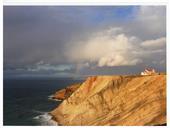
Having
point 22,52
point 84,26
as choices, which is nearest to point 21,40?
point 22,52

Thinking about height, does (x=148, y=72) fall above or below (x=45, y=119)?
above

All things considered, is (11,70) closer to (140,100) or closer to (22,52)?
(22,52)

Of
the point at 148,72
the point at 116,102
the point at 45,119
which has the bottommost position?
the point at 45,119

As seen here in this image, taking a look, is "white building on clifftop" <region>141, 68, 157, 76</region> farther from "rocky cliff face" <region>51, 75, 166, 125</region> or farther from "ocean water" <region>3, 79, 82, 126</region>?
"ocean water" <region>3, 79, 82, 126</region>

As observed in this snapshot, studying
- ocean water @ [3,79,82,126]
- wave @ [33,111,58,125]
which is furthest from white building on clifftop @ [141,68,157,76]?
wave @ [33,111,58,125]

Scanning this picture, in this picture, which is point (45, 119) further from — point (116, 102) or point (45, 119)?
point (116, 102)

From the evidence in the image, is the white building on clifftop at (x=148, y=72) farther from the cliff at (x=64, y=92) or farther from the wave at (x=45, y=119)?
the wave at (x=45, y=119)

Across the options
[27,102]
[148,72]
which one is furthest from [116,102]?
[27,102]

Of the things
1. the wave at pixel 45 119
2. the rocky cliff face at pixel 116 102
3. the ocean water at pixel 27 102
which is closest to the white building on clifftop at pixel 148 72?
the rocky cliff face at pixel 116 102
